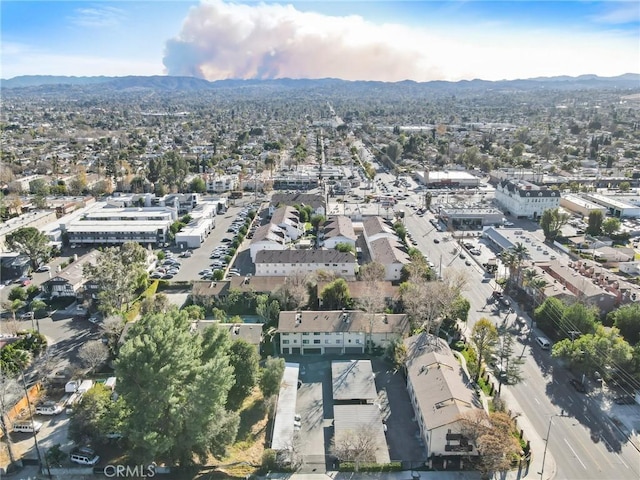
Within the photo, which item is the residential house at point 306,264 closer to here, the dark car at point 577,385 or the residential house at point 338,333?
the residential house at point 338,333

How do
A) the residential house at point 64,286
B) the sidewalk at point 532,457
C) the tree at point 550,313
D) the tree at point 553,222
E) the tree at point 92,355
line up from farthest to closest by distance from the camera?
the tree at point 553,222
the residential house at point 64,286
the tree at point 550,313
the tree at point 92,355
the sidewalk at point 532,457

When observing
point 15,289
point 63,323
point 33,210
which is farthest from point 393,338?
point 33,210

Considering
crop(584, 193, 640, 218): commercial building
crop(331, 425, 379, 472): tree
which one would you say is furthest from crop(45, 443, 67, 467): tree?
crop(584, 193, 640, 218): commercial building


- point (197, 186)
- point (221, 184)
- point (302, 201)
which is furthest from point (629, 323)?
point (197, 186)

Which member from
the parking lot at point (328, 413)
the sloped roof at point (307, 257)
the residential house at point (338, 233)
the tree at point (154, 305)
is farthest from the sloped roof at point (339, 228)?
the parking lot at point (328, 413)

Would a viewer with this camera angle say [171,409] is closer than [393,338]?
Yes

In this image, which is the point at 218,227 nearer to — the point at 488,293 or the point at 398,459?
the point at 488,293

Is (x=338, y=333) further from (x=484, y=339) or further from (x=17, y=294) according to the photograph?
(x=17, y=294)
